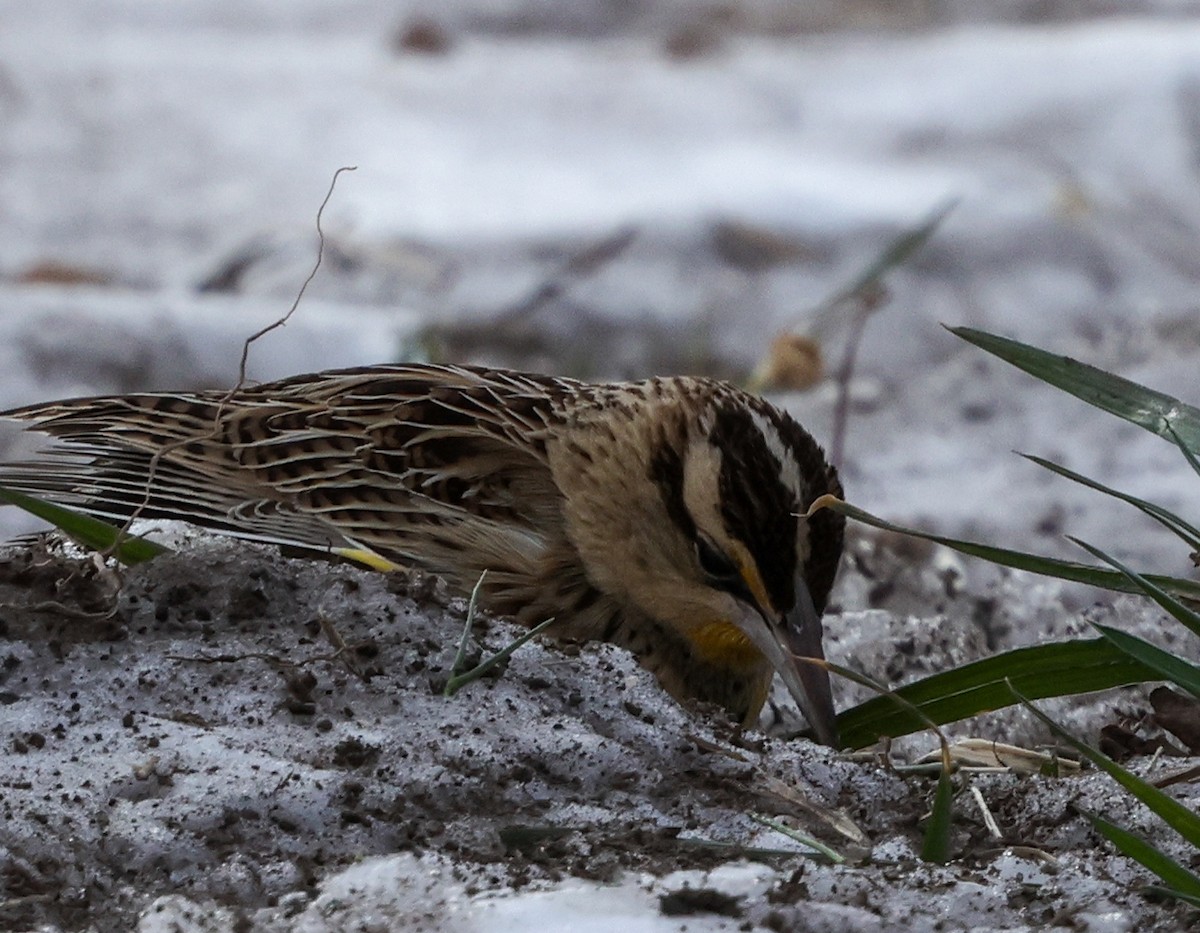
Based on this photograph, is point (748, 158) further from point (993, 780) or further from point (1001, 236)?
point (993, 780)

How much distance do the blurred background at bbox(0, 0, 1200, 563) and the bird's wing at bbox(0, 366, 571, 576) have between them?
2294mm

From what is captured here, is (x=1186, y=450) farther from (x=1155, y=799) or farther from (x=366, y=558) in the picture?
(x=366, y=558)

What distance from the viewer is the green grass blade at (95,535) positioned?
3428 millimetres

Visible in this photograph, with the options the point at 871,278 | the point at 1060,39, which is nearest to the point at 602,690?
the point at 871,278

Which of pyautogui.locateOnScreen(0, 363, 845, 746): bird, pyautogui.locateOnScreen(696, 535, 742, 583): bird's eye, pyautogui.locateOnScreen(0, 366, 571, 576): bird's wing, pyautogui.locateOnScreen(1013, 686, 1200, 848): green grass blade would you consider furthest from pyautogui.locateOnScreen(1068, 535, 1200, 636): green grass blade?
pyautogui.locateOnScreen(0, 366, 571, 576): bird's wing

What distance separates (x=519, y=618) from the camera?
13.7 ft

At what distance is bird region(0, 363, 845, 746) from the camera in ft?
13.2

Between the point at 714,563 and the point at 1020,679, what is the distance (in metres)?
0.90

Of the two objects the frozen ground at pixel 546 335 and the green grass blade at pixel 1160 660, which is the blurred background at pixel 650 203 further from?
the green grass blade at pixel 1160 660

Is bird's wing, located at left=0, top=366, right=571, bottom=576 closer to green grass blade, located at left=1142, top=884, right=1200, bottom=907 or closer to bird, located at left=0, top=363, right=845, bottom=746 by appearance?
bird, located at left=0, top=363, right=845, bottom=746

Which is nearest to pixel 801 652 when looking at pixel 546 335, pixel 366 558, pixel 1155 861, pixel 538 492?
pixel 538 492

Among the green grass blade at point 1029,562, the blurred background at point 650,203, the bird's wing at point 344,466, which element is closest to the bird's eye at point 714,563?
the bird's wing at point 344,466

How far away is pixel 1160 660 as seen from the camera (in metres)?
2.94

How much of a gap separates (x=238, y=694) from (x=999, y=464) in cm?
436
